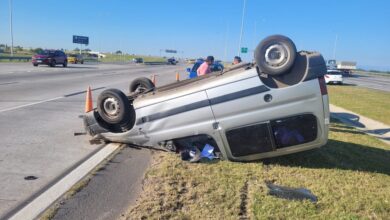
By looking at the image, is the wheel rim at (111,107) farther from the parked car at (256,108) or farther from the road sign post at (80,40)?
the road sign post at (80,40)

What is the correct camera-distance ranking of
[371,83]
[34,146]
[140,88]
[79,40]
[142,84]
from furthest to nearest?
[79,40] → [371,83] → [142,84] → [140,88] → [34,146]

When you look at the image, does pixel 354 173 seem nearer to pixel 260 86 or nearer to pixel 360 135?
pixel 260 86

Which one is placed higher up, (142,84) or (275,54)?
(275,54)

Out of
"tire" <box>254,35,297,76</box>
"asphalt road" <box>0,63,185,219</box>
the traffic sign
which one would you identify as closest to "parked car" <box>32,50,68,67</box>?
"asphalt road" <box>0,63,185,219</box>

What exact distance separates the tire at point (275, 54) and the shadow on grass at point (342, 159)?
1.56 m

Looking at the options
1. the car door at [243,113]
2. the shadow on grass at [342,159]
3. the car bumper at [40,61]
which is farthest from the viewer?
the car bumper at [40,61]

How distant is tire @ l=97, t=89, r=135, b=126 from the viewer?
257 inches

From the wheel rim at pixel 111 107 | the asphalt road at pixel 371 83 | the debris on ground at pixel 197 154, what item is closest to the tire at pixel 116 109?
the wheel rim at pixel 111 107

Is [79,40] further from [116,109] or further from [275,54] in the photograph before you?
[275,54]

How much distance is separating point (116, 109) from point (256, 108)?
93.9 inches

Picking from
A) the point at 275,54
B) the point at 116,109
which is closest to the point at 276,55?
the point at 275,54

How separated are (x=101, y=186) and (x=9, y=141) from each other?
9.95ft

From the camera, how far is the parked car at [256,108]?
550 centimetres

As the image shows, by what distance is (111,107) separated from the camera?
6.74m
